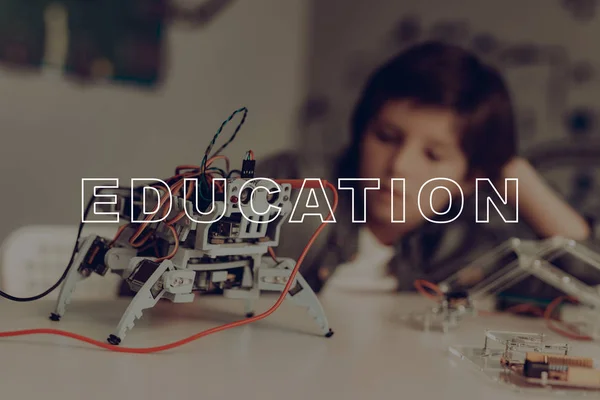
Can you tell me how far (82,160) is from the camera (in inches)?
52.1

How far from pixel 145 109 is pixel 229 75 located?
0.23 meters

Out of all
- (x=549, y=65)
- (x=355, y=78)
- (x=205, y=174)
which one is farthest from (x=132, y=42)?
(x=549, y=65)

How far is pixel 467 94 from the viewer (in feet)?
4.29

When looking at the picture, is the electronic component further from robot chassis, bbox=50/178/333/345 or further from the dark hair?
the dark hair

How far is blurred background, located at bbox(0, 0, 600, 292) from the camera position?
1276mm

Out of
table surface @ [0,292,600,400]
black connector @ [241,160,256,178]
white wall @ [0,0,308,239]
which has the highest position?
white wall @ [0,0,308,239]

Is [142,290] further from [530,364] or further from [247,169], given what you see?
[530,364]

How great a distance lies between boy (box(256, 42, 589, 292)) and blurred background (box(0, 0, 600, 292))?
1.6 inches

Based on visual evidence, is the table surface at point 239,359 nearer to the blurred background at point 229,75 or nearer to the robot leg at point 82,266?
the robot leg at point 82,266

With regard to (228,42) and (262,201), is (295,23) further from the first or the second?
(262,201)

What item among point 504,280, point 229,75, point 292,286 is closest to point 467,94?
point 504,280

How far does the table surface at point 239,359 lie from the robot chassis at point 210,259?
0.20 feet

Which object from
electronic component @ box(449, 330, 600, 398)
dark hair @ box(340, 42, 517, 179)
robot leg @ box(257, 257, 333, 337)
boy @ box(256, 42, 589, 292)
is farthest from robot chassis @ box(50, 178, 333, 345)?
dark hair @ box(340, 42, 517, 179)

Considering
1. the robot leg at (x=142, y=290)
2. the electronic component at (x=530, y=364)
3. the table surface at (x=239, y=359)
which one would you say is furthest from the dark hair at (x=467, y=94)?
the robot leg at (x=142, y=290)
